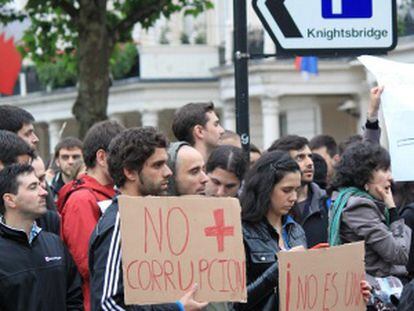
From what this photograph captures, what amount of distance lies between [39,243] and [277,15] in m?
1.74

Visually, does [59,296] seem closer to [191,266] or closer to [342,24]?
[191,266]

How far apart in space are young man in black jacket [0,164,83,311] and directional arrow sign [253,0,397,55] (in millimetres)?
1506

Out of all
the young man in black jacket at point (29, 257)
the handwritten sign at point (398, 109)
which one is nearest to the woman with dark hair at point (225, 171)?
the handwritten sign at point (398, 109)

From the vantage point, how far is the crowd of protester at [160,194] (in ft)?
17.0

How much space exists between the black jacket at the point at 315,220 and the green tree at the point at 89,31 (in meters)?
7.75

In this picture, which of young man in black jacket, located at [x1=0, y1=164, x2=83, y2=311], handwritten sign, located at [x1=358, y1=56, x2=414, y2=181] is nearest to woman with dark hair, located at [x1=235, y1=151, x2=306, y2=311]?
handwritten sign, located at [x1=358, y1=56, x2=414, y2=181]

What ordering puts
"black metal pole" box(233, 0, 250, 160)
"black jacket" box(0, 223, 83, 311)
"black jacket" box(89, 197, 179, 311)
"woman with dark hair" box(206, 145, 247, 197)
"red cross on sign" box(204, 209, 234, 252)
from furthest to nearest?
1. "woman with dark hair" box(206, 145, 247, 197)
2. "black metal pole" box(233, 0, 250, 160)
3. "black jacket" box(0, 223, 83, 311)
4. "red cross on sign" box(204, 209, 234, 252)
5. "black jacket" box(89, 197, 179, 311)

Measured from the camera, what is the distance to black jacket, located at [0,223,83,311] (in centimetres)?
562

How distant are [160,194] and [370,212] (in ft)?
5.63

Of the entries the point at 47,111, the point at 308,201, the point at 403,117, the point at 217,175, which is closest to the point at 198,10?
the point at 308,201

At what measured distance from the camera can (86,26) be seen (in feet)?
52.0

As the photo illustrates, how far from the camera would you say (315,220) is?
812cm

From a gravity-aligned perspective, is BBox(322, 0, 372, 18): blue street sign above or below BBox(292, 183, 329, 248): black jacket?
above

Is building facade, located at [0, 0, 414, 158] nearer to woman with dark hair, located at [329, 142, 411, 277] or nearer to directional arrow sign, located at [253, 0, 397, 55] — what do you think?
woman with dark hair, located at [329, 142, 411, 277]
